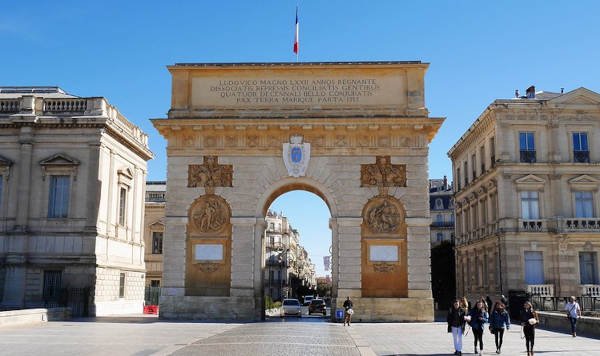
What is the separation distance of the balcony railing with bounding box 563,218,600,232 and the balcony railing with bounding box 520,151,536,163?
13.1 feet

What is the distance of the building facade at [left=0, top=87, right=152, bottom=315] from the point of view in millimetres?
32594

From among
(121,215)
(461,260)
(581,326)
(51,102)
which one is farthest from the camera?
(461,260)

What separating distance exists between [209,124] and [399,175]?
9.25m

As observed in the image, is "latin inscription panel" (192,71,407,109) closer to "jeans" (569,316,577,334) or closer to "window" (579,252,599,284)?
"jeans" (569,316,577,334)

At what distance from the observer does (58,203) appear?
33.7 metres

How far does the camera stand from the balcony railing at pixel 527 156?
3834 cm

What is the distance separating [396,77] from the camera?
31141mm

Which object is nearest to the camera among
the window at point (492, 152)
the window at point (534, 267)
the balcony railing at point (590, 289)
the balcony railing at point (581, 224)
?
the balcony railing at point (590, 289)

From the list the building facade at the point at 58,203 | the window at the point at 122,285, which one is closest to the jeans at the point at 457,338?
the building facade at the point at 58,203

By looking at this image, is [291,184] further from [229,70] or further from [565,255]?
[565,255]

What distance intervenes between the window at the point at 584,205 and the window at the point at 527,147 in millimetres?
3319

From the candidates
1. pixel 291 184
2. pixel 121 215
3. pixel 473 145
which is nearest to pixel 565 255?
pixel 473 145

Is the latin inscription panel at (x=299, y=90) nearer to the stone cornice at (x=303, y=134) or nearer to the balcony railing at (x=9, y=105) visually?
the stone cornice at (x=303, y=134)

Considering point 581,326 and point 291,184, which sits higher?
point 291,184
